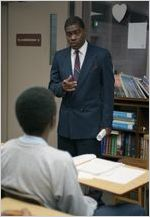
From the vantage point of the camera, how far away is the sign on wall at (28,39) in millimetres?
4625

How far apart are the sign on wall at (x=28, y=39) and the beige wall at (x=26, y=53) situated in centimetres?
5

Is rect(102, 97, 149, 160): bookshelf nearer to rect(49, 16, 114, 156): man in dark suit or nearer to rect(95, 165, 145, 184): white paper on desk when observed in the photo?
rect(49, 16, 114, 156): man in dark suit

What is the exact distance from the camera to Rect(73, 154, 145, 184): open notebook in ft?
6.93

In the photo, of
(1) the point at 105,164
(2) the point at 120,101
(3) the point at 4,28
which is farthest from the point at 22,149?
(3) the point at 4,28

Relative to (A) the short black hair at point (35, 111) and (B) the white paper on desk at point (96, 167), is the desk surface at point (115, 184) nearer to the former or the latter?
(B) the white paper on desk at point (96, 167)

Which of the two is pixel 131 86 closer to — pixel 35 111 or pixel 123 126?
pixel 123 126

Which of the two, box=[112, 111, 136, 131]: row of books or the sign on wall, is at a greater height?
the sign on wall

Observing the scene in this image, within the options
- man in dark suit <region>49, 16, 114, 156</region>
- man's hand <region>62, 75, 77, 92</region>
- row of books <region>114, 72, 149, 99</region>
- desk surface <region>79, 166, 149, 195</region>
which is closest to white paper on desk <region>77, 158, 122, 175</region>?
desk surface <region>79, 166, 149, 195</region>

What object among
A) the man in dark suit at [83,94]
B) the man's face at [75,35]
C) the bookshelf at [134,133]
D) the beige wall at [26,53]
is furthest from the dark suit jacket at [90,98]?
the beige wall at [26,53]

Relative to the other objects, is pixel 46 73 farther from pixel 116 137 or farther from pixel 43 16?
pixel 116 137

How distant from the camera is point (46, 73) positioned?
Result: 4.63 meters

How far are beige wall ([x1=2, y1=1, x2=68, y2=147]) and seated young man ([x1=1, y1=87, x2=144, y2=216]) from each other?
2.79m

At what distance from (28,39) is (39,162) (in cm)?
333

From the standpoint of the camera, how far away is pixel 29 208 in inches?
63.1
